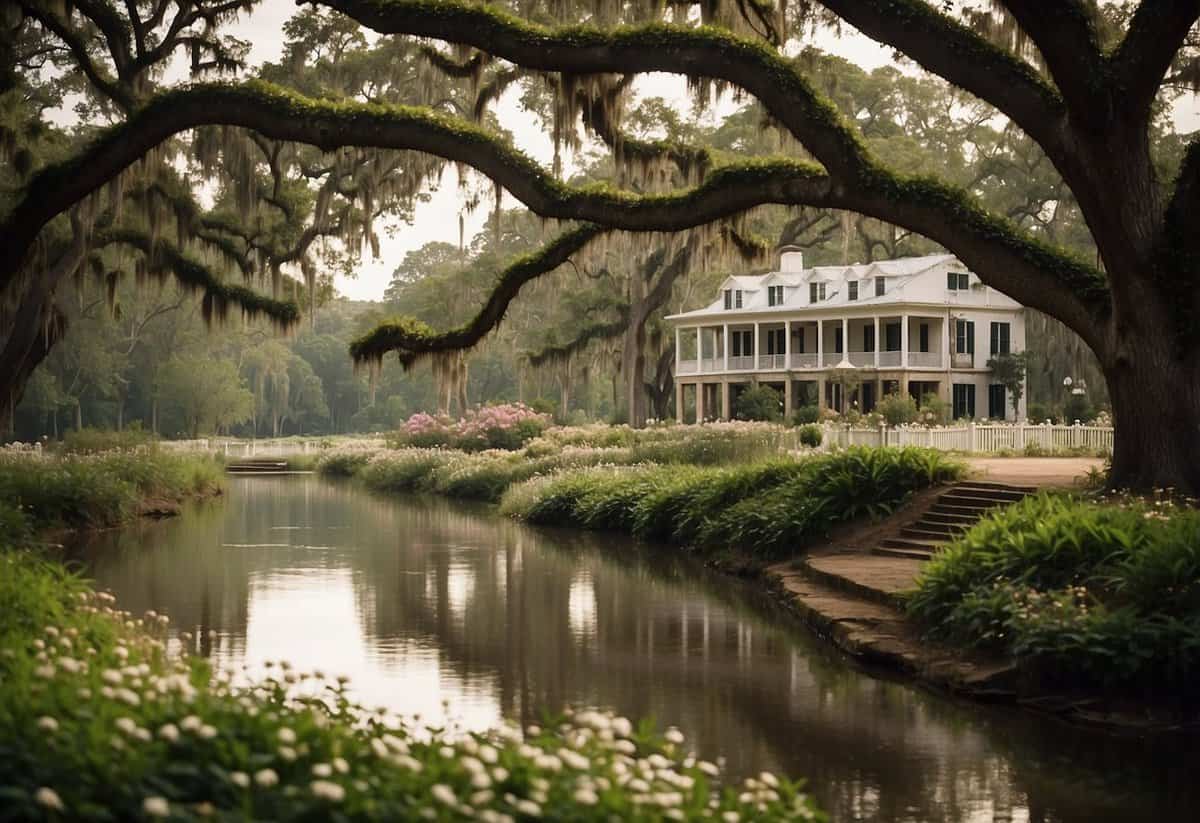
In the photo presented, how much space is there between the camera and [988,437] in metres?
35.0

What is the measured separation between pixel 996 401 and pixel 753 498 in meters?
34.7

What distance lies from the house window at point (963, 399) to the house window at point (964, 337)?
4.29 ft

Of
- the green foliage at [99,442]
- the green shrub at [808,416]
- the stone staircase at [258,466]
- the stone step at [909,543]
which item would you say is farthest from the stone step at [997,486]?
the stone staircase at [258,466]

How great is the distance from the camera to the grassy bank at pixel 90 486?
2309 cm

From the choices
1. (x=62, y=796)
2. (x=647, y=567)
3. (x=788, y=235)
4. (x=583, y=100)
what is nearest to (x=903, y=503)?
(x=647, y=567)

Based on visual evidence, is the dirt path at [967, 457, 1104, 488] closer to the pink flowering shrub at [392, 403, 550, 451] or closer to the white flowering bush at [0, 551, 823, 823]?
the white flowering bush at [0, 551, 823, 823]

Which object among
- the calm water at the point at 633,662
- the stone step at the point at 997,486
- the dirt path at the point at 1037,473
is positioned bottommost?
the calm water at the point at 633,662

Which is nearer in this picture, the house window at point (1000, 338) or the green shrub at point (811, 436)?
the green shrub at point (811, 436)

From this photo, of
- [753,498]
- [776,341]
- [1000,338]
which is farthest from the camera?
[776,341]

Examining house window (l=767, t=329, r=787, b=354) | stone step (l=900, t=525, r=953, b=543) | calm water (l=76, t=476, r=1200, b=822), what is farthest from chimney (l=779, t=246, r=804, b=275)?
stone step (l=900, t=525, r=953, b=543)

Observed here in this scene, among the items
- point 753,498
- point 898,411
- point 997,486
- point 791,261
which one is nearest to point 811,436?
point 898,411

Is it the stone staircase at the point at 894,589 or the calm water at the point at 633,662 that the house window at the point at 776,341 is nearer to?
the calm water at the point at 633,662

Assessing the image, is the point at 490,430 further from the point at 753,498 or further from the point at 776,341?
the point at 753,498

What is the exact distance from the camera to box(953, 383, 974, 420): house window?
175 feet
